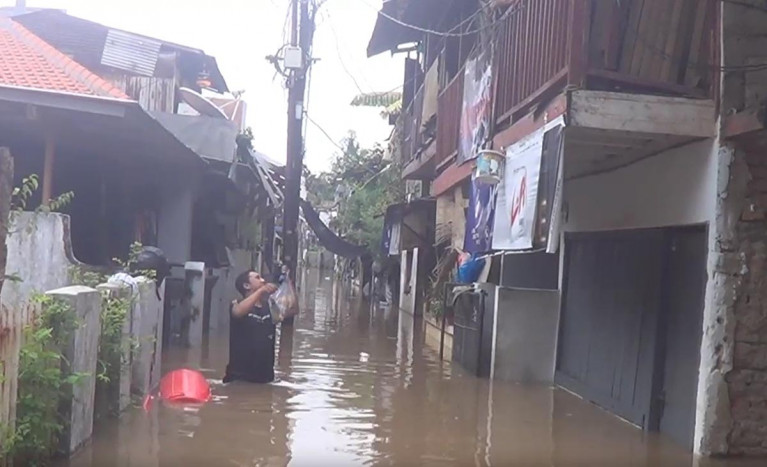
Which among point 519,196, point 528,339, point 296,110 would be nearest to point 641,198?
point 519,196

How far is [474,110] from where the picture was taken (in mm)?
12750

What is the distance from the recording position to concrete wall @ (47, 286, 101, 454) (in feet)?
20.1

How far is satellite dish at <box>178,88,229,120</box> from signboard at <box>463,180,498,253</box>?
6172 millimetres

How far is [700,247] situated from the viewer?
26.2 feet

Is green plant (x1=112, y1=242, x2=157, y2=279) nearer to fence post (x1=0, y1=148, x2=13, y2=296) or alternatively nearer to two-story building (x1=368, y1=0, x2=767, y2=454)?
two-story building (x1=368, y1=0, x2=767, y2=454)

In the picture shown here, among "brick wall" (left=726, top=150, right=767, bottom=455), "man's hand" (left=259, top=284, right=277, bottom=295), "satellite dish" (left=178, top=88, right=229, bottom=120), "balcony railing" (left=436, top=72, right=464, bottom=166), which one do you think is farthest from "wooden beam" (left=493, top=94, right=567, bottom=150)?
"satellite dish" (left=178, top=88, right=229, bottom=120)

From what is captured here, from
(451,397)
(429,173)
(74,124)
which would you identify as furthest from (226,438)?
(429,173)

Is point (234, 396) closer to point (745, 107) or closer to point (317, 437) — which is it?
point (317, 437)

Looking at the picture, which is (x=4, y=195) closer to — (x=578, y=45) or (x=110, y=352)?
(x=110, y=352)

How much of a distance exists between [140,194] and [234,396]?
7.24 meters

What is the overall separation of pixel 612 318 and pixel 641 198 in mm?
1686

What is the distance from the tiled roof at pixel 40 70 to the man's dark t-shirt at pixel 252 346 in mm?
3654

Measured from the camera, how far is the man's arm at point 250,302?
933 centimetres

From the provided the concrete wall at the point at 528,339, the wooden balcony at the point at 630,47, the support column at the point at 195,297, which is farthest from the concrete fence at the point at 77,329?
the concrete wall at the point at 528,339
